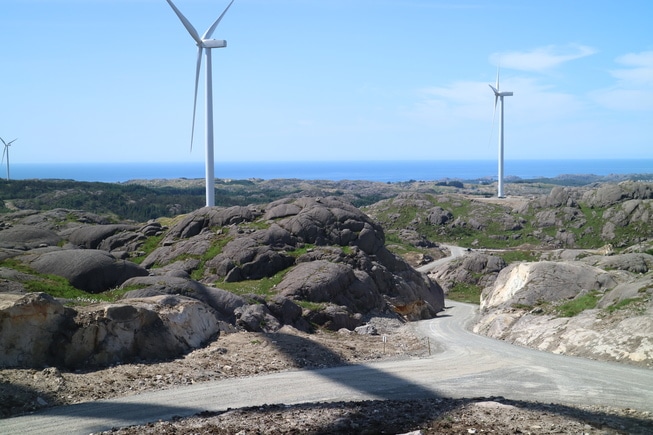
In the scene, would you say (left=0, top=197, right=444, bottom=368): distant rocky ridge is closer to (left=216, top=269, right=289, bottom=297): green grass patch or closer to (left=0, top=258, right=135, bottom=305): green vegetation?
(left=0, top=258, right=135, bottom=305): green vegetation

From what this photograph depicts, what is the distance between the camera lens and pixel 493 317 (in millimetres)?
45781

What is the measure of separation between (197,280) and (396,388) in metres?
30.6

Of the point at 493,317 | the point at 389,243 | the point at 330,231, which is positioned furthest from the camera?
the point at 389,243

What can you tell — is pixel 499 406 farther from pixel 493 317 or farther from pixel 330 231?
pixel 330 231

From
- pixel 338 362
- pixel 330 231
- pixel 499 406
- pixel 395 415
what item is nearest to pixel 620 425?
pixel 499 406

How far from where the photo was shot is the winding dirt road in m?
20.8

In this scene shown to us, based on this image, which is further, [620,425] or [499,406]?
[499,406]

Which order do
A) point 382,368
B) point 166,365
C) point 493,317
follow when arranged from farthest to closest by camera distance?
point 493,317 < point 382,368 < point 166,365

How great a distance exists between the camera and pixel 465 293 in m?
79.6

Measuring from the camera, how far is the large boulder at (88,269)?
133 ft

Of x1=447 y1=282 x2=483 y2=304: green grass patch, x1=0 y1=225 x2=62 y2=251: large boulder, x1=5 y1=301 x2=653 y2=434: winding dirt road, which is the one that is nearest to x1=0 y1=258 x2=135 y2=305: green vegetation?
x1=5 y1=301 x2=653 y2=434: winding dirt road

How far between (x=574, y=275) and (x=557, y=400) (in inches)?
1046

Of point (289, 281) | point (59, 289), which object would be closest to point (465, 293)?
point (289, 281)

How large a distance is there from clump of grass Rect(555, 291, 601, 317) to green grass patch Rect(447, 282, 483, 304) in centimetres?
3465
